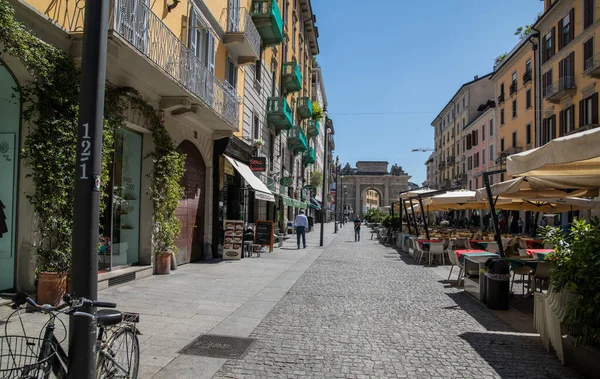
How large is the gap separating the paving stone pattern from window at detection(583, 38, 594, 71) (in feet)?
73.8

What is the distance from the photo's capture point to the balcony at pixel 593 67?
2440 cm

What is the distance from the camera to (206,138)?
14164 millimetres

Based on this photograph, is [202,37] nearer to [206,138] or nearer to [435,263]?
[206,138]

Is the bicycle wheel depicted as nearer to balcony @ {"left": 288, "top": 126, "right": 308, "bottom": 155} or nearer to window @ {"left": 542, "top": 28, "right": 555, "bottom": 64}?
balcony @ {"left": 288, "top": 126, "right": 308, "bottom": 155}

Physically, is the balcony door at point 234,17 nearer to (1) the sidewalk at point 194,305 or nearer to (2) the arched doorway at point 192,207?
(2) the arched doorway at point 192,207

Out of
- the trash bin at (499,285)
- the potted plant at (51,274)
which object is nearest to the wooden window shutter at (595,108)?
the trash bin at (499,285)

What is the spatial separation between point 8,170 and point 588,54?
29225 millimetres

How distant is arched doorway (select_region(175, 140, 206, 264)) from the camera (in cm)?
1263

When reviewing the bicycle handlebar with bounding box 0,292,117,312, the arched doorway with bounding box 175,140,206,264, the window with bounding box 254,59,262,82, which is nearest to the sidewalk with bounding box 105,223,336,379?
the arched doorway with bounding box 175,140,206,264

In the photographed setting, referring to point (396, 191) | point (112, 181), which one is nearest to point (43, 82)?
point (112, 181)

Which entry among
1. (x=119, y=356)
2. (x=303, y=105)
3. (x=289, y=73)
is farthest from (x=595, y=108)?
(x=119, y=356)

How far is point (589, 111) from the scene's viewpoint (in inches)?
1029

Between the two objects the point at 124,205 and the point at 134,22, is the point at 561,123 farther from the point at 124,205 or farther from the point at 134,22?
the point at 134,22

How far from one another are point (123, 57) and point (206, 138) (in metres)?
6.19
